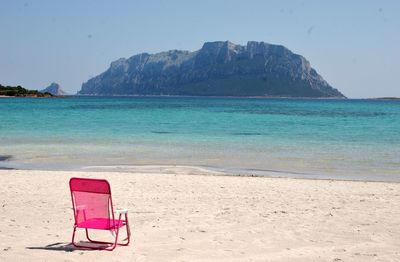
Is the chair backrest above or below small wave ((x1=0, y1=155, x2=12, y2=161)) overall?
above

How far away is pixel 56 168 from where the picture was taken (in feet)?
53.1

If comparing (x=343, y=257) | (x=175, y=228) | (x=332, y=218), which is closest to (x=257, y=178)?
(x=332, y=218)

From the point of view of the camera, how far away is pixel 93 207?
665 cm

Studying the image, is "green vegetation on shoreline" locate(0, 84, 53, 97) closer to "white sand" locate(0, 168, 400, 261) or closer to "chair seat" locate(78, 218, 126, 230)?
"white sand" locate(0, 168, 400, 261)

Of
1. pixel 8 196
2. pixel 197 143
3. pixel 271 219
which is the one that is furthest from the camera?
pixel 197 143

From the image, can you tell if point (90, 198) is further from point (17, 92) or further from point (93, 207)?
point (17, 92)

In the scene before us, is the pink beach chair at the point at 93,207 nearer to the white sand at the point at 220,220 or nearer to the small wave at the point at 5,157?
the white sand at the point at 220,220

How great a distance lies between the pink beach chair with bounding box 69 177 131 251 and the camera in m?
Answer: 6.47

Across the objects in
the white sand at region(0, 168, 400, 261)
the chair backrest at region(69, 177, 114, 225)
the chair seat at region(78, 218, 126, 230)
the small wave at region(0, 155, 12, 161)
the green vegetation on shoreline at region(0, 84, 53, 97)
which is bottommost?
the small wave at region(0, 155, 12, 161)

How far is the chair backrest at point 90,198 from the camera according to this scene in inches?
254

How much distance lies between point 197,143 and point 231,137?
14.8 ft

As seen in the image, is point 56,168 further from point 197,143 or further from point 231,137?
point 231,137

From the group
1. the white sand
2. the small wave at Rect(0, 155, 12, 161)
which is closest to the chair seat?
the white sand

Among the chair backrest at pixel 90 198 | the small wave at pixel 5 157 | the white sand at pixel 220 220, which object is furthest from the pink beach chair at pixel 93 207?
the small wave at pixel 5 157
